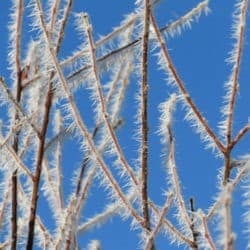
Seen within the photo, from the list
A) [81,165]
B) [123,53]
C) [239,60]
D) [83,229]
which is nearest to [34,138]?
[81,165]

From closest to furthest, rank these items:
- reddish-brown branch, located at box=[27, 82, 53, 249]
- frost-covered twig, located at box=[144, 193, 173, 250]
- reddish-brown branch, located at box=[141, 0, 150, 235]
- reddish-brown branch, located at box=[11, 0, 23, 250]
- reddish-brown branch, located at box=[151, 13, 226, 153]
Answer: frost-covered twig, located at box=[144, 193, 173, 250] → reddish-brown branch, located at box=[141, 0, 150, 235] → reddish-brown branch, located at box=[151, 13, 226, 153] → reddish-brown branch, located at box=[27, 82, 53, 249] → reddish-brown branch, located at box=[11, 0, 23, 250]

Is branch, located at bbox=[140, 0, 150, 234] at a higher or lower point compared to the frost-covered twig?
higher

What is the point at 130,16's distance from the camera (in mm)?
2750

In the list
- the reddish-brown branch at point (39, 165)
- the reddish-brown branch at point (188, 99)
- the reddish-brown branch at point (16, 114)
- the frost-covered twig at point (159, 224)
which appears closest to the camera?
the frost-covered twig at point (159, 224)

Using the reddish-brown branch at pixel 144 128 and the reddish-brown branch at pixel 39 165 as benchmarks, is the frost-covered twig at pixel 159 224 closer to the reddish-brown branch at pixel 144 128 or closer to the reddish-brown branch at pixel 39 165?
the reddish-brown branch at pixel 144 128

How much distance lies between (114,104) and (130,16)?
425 millimetres

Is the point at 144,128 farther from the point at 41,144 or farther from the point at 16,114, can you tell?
the point at 16,114

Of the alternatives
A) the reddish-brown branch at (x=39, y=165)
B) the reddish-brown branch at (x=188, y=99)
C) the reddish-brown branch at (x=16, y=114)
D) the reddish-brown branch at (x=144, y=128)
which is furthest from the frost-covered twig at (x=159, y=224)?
the reddish-brown branch at (x=16, y=114)

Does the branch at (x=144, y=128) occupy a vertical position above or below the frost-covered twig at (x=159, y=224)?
above

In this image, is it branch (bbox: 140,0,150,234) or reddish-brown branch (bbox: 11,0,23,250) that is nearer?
branch (bbox: 140,0,150,234)

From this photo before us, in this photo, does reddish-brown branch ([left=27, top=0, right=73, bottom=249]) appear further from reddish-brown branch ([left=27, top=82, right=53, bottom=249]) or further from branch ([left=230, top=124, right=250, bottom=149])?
branch ([left=230, top=124, right=250, bottom=149])

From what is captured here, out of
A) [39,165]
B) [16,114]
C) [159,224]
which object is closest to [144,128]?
[159,224]

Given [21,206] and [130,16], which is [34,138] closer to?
[21,206]

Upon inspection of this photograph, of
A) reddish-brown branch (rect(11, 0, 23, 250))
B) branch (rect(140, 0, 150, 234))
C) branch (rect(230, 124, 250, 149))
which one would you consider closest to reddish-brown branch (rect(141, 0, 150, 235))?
branch (rect(140, 0, 150, 234))
